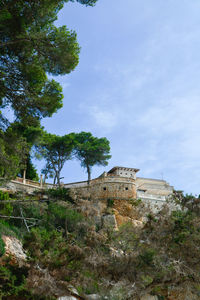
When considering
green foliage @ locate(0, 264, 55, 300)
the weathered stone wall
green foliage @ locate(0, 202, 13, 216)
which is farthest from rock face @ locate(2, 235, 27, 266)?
the weathered stone wall

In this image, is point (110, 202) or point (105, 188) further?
point (105, 188)

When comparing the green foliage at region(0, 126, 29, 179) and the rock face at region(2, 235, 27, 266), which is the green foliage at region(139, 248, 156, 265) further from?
the rock face at region(2, 235, 27, 266)

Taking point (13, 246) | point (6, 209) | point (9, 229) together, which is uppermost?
point (6, 209)

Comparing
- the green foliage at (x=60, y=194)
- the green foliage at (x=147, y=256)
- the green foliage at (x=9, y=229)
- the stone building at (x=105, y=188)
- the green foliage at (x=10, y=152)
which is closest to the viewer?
the green foliage at (x=147, y=256)

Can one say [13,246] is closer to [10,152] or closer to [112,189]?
[10,152]

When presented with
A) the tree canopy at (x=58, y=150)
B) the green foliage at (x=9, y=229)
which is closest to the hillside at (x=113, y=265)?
the green foliage at (x=9, y=229)

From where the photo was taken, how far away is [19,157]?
43.8ft

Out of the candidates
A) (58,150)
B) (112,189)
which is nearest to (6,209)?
(112,189)

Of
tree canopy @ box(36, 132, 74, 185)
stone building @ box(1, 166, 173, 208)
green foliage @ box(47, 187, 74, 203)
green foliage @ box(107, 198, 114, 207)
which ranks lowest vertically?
green foliage @ box(107, 198, 114, 207)

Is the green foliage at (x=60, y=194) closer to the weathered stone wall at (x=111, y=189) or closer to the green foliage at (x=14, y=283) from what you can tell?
the weathered stone wall at (x=111, y=189)

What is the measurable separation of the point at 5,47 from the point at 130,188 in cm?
1755

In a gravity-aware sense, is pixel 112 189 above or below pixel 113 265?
above

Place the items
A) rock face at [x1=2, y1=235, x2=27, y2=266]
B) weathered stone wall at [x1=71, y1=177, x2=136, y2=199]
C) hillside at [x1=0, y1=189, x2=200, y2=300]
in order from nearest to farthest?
hillside at [x1=0, y1=189, x2=200, y2=300]
rock face at [x1=2, y1=235, x2=27, y2=266]
weathered stone wall at [x1=71, y1=177, x2=136, y2=199]

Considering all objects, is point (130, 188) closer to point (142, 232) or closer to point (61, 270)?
point (142, 232)
